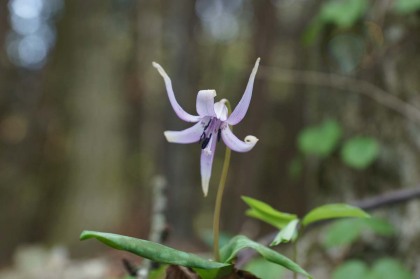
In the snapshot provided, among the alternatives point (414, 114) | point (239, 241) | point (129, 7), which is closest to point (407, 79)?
point (414, 114)

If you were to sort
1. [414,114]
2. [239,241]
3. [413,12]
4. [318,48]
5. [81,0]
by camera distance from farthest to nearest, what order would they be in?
[81,0] → [318,48] → [413,12] → [414,114] → [239,241]

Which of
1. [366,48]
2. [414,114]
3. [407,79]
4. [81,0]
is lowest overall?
[414,114]

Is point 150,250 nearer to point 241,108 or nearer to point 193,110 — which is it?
point 241,108

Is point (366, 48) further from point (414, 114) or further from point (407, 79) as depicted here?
point (414, 114)

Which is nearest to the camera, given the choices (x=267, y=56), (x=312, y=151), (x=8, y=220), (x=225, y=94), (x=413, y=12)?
(x=413, y=12)

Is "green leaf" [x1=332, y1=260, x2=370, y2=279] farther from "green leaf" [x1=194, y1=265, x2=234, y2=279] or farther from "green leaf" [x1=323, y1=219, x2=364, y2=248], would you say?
"green leaf" [x1=194, y1=265, x2=234, y2=279]

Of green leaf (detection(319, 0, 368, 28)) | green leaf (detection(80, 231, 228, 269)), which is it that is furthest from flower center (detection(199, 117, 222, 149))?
green leaf (detection(319, 0, 368, 28))
